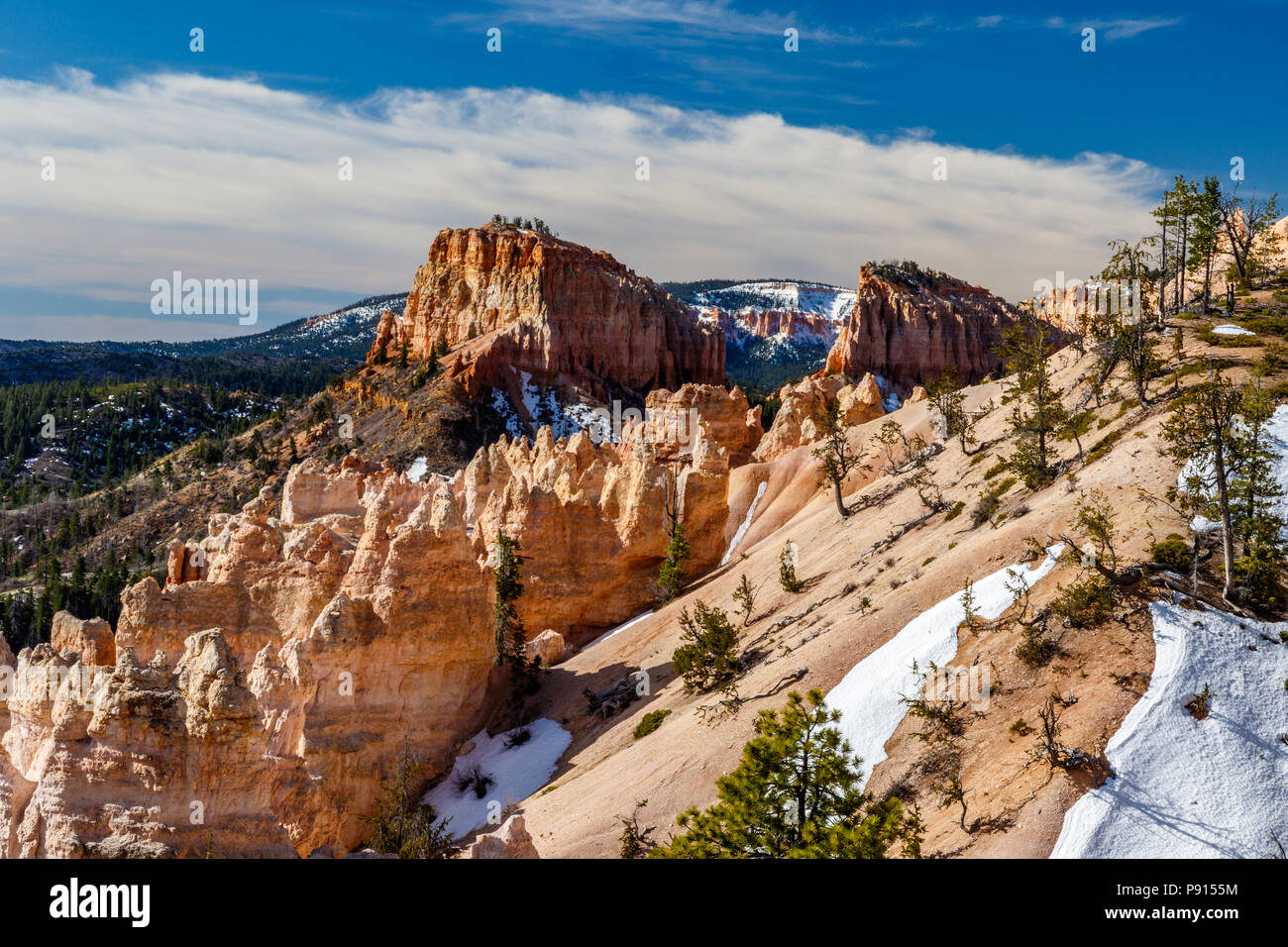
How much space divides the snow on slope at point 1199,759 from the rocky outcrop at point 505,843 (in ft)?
34.3

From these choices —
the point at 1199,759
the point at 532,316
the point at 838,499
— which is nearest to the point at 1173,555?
the point at 1199,759

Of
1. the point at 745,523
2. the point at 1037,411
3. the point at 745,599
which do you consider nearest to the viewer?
the point at 1037,411

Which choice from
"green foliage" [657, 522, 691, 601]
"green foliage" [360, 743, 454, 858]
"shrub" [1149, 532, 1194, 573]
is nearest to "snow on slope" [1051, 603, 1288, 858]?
"shrub" [1149, 532, 1194, 573]

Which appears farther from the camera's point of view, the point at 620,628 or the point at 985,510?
the point at 620,628

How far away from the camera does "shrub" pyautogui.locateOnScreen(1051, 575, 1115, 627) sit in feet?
77.2

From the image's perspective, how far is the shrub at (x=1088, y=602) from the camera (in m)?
23.5

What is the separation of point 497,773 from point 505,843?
48.3ft

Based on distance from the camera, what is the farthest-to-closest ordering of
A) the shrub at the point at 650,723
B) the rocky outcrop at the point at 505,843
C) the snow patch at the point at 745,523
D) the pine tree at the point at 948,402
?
the snow patch at the point at 745,523, the pine tree at the point at 948,402, the shrub at the point at 650,723, the rocky outcrop at the point at 505,843

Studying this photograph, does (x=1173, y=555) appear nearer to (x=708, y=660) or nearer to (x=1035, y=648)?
(x=1035, y=648)

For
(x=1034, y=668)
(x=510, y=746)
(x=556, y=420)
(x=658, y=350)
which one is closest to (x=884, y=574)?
(x=1034, y=668)

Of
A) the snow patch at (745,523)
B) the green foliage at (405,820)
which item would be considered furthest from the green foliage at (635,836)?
the snow patch at (745,523)

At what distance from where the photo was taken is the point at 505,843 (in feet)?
65.3

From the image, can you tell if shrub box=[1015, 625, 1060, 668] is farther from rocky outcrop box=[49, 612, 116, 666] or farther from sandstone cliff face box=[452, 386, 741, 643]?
sandstone cliff face box=[452, 386, 741, 643]

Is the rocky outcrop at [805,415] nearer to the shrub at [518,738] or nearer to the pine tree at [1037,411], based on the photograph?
the pine tree at [1037,411]
